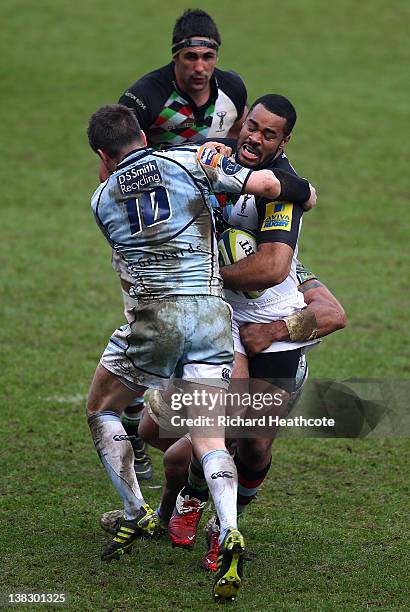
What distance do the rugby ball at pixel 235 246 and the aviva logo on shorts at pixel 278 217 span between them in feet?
0.68

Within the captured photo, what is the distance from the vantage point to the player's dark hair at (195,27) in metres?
7.61

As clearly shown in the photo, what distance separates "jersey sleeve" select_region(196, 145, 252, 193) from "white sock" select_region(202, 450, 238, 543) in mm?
1288

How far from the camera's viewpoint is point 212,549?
226 inches

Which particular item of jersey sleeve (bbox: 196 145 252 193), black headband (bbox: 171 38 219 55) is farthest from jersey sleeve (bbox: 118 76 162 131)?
jersey sleeve (bbox: 196 145 252 193)

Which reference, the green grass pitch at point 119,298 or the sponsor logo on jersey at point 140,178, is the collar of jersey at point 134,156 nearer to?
the sponsor logo on jersey at point 140,178

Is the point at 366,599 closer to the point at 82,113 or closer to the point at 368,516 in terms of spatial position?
the point at 368,516

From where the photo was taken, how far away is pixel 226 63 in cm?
2027

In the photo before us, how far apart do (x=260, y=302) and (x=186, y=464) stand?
0.99 metres

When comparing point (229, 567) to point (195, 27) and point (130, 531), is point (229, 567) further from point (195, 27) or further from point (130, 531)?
point (195, 27)

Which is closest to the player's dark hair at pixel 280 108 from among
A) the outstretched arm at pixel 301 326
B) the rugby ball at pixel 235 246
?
the rugby ball at pixel 235 246

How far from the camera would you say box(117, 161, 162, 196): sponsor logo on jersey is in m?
5.34

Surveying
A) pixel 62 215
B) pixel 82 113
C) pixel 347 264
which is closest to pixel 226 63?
pixel 82 113

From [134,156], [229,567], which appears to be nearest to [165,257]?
[134,156]

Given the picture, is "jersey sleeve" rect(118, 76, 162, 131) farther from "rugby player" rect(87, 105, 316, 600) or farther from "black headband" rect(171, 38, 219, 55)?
"rugby player" rect(87, 105, 316, 600)
